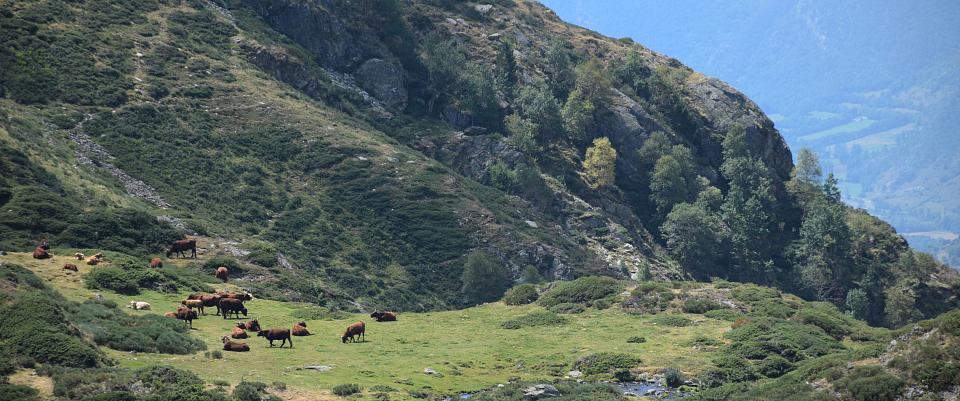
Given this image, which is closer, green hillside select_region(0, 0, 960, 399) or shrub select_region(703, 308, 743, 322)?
green hillside select_region(0, 0, 960, 399)

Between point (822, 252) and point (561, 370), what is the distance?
12255 cm

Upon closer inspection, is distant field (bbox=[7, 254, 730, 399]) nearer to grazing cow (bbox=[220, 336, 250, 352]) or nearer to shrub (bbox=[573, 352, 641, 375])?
grazing cow (bbox=[220, 336, 250, 352])

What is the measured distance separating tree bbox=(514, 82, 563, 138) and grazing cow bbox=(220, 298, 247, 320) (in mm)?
112789

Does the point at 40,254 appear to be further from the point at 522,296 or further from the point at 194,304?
the point at 522,296

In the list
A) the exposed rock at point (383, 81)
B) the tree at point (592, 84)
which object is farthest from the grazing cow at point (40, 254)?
the tree at point (592, 84)

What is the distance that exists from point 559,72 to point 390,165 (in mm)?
60602

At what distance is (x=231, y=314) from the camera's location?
63.7 meters

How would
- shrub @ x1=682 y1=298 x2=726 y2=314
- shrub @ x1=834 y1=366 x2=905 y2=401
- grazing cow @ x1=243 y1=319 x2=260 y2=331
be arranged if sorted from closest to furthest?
1. shrub @ x1=834 y1=366 x2=905 y2=401
2. grazing cow @ x1=243 y1=319 x2=260 y2=331
3. shrub @ x1=682 y1=298 x2=726 y2=314

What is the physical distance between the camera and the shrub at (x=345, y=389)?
46472 mm

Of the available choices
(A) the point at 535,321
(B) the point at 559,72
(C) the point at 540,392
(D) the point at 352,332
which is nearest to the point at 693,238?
(B) the point at 559,72

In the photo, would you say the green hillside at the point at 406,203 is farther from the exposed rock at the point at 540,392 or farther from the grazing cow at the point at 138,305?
the grazing cow at the point at 138,305

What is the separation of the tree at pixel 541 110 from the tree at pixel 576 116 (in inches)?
96.2

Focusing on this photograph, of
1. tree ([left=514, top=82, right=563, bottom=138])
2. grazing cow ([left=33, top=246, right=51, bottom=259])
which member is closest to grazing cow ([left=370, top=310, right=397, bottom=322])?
grazing cow ([left=33, top=246, right=51, bottom=259])

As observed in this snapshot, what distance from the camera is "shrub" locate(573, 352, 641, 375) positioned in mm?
57562
